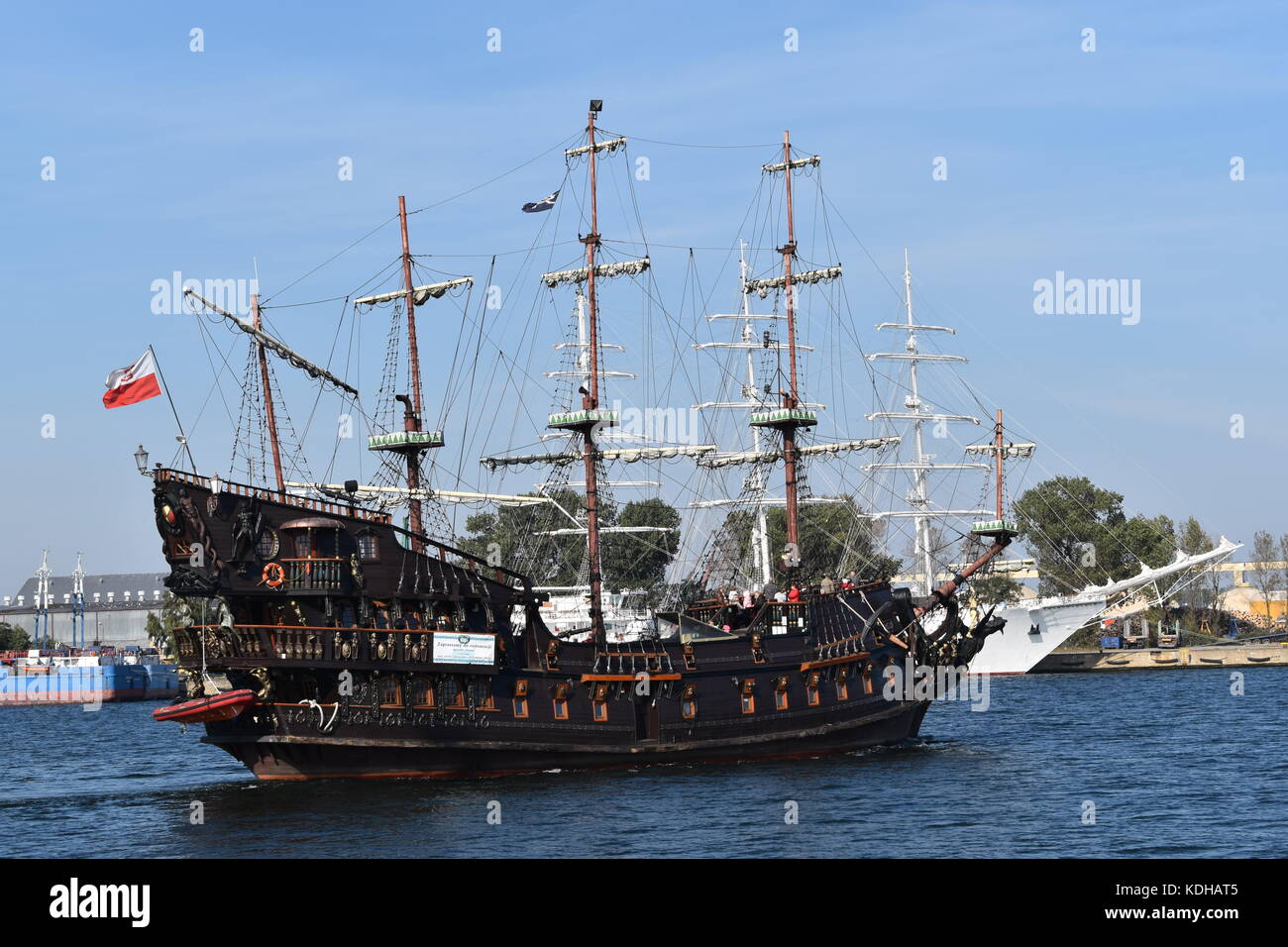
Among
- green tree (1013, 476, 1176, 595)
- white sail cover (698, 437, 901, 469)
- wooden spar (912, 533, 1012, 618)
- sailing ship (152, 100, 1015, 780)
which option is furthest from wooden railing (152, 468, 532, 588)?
green tree (1013, 476, 1176, 595)

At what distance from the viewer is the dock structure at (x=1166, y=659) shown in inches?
4109

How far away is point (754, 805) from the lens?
34.8 m

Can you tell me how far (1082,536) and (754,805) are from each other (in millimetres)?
93320

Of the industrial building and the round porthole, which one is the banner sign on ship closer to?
the round porthole

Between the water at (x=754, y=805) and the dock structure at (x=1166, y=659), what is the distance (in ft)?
173

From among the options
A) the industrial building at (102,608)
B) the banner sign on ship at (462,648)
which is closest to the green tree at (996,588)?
the banner sign on ship at (462,648)

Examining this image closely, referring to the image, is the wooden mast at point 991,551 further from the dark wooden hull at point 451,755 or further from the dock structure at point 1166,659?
the dock structure at point 1166,659

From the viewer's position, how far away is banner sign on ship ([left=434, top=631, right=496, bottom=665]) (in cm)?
3997

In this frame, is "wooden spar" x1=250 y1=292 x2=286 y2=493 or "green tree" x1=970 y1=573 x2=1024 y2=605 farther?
"green tree" x1=970 y1=573 x2=1024 y2=605

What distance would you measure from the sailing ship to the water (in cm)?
112

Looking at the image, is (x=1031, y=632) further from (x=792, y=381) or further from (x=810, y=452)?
(x=792, y=381)

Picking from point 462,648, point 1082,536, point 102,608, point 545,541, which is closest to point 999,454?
point 462,648

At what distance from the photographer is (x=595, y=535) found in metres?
46.8
